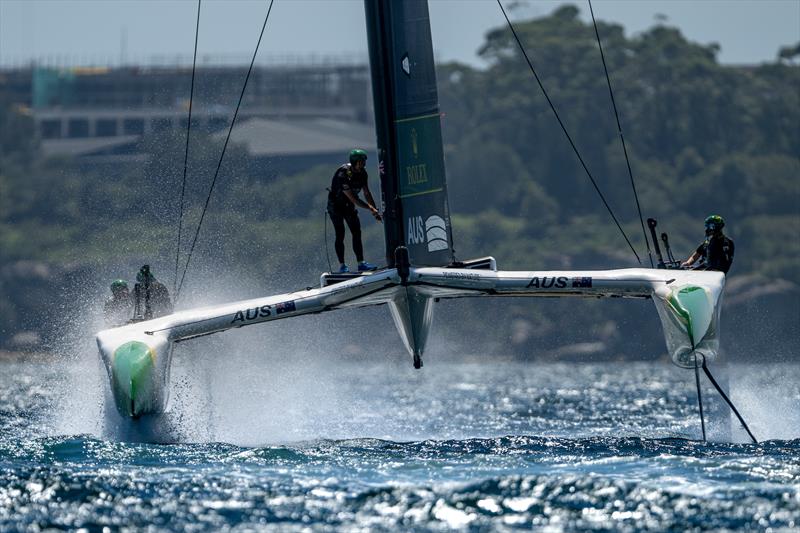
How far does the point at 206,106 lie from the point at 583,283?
35111 mm

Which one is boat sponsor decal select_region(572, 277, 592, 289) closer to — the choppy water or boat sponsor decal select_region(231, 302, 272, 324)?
the choppy water

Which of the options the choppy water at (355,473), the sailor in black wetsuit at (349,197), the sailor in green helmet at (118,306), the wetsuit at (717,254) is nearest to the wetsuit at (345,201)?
the sailor in black wetsuit at (349,197)

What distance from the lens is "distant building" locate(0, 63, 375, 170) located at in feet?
139

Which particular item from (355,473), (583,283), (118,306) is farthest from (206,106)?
(355,473)

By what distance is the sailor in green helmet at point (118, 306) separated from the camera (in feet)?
39.2

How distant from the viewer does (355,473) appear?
349 inches

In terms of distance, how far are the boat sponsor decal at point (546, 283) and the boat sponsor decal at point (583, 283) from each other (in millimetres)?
80

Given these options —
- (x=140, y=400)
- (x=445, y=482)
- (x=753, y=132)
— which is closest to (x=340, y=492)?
(x=445, y=482)

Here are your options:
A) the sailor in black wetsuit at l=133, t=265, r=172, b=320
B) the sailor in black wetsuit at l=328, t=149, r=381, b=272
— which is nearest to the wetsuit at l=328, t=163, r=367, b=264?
the sailor in black wetsuit at l=328, t=149, r=381, b=272

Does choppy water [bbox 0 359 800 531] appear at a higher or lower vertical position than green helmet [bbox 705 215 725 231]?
lower

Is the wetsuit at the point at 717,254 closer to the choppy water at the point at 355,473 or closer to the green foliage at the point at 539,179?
the choppy water at the point at 355,473

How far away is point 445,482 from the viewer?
27.8 feet

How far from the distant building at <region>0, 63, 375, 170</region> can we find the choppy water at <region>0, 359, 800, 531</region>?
2509 centimetres

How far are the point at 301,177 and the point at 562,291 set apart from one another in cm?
3486
